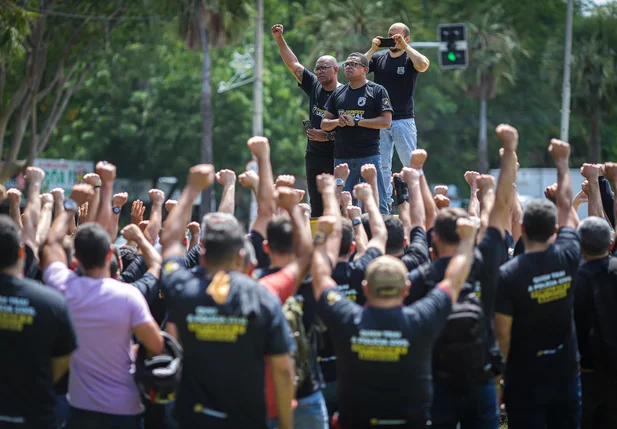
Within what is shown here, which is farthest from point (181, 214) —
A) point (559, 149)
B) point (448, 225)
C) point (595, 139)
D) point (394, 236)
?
point (595, 139)

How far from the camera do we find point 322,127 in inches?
388

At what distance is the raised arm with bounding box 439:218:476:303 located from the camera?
5.53 m

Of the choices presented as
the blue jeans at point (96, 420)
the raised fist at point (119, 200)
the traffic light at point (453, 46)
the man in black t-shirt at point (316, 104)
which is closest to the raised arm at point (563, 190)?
the blue jeans at point (96, 420)

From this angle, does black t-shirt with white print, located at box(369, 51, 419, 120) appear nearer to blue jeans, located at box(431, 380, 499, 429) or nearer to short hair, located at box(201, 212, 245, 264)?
blue jeans, located at box(431, 380, 499, 429)

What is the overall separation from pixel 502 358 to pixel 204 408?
209 centimetres

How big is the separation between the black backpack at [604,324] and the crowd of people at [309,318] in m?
0.01

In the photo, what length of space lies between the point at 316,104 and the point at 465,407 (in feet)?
16.0

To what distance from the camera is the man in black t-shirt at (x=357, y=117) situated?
31.6 ft

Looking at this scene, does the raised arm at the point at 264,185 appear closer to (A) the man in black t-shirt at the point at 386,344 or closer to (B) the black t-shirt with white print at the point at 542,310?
(A) the man in black t-shirt at the point at 386,344

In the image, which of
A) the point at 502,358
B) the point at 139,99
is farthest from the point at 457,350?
the point at 139,99

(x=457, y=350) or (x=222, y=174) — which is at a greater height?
(x=222, y=174)

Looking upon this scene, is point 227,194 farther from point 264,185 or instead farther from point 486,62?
point 486,62

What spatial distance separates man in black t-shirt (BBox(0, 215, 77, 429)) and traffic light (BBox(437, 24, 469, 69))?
19.3 metres

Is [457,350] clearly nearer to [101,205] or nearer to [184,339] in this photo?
[184,339]
